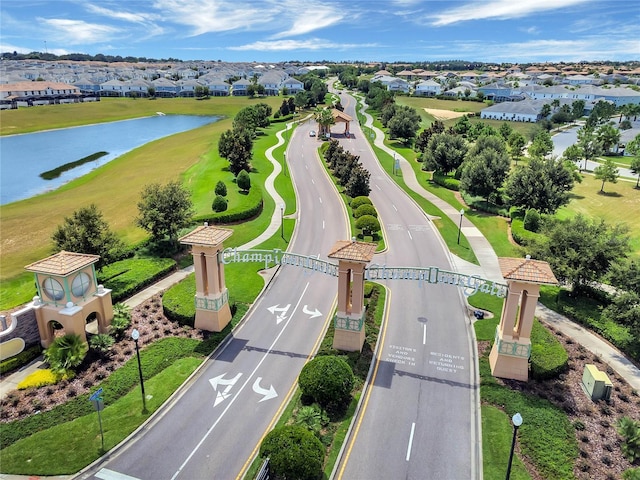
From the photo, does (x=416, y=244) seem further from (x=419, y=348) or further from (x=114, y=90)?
(x=114, y=90)

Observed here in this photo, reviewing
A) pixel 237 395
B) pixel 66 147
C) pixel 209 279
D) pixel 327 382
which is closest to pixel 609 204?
pixel 327 382

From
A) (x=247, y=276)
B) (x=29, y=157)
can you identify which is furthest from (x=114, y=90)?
(x=247, y=276)

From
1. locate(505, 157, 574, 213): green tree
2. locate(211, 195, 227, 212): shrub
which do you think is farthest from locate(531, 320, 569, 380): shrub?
locate(211, 195, 227, 212): shrub

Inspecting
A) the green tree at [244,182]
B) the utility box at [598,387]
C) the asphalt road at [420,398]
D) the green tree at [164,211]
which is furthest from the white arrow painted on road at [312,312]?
the green tree at [244,182]

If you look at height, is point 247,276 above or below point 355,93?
below

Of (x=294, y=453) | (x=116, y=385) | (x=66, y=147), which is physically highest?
(x=66, y=147)

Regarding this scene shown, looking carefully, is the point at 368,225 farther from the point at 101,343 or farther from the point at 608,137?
the point at 608,137
